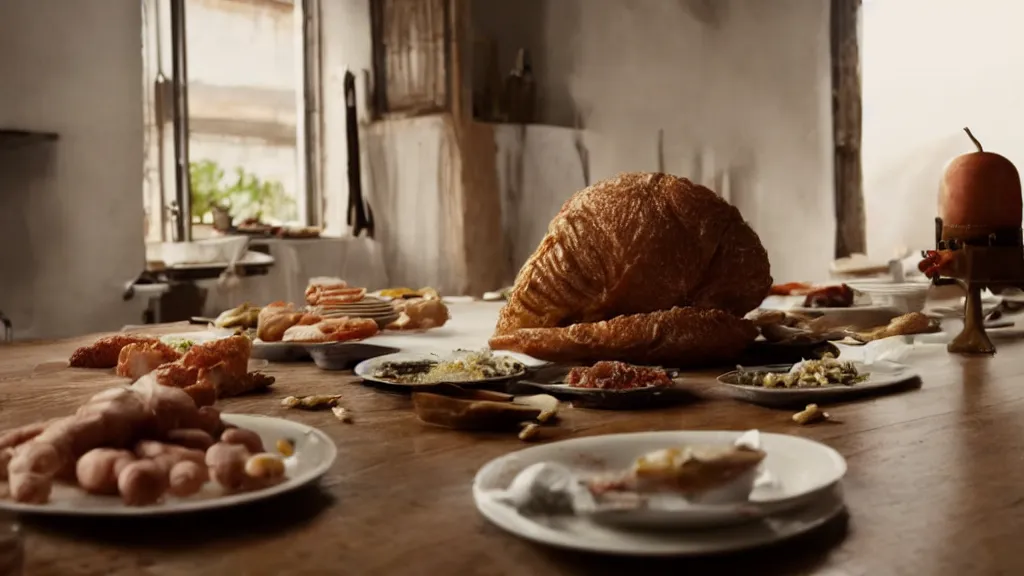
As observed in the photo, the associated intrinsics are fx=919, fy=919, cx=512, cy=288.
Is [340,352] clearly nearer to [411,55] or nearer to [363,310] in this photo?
[363,310]

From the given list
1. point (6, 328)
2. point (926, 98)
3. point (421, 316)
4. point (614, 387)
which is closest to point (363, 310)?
point (421, 316)

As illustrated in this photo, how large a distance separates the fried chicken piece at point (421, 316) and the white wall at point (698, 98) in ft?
10.4

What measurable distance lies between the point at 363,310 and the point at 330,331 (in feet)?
1.02

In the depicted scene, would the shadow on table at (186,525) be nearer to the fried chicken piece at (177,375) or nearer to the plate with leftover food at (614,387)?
the fried chicken piece at (177,375)

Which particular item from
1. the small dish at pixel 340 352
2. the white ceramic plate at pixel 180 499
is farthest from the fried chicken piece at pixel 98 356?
the white ceramic plate at pixel 180 499

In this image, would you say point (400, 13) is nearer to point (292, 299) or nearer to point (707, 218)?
point (292, 299)

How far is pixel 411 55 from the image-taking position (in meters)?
5.26

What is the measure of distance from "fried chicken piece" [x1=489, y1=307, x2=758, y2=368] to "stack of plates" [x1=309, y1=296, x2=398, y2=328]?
0.47 metres

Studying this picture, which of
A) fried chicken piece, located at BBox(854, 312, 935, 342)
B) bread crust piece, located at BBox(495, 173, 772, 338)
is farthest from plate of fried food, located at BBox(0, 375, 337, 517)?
fried chicken piece, located at BBox(854, 312, 935, 342)

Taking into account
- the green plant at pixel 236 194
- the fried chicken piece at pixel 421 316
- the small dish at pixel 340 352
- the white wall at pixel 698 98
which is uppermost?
the white wall at pixel 698 98

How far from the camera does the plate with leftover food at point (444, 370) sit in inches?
47.8

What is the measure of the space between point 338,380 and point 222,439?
674 millimetres

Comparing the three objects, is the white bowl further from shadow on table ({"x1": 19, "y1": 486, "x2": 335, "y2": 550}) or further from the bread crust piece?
shadow on table ({"x1": 19, "y1": 486, "x2": 335, "y2": 550})

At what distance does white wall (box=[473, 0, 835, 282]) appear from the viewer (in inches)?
185
